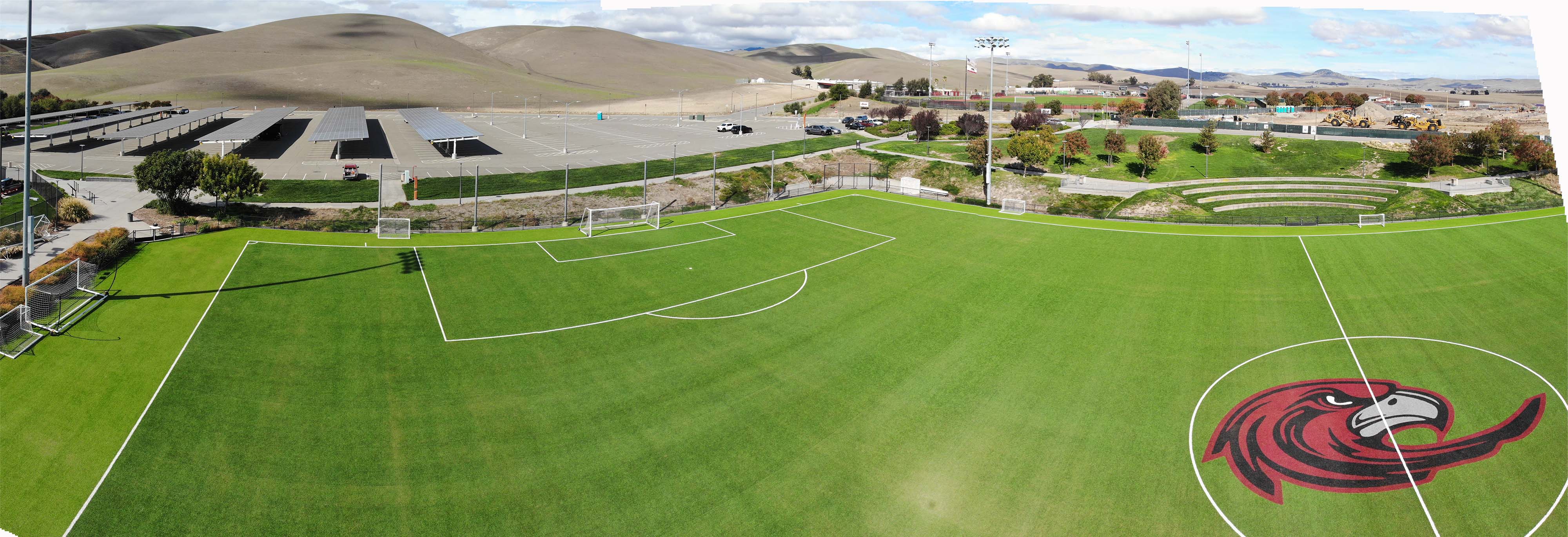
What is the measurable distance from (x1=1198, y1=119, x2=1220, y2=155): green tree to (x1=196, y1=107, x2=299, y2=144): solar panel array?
82.0 m

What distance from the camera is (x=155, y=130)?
225 feet

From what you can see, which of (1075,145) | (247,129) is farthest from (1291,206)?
(247,129)

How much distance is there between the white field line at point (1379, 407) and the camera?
51.3 feet

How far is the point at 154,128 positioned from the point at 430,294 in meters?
64.5

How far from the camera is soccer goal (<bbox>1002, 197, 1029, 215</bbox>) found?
143 ft

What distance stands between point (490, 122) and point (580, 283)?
85904 millimetres

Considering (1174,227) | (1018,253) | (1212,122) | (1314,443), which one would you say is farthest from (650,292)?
(1212,122)

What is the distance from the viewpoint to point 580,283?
29312 mm

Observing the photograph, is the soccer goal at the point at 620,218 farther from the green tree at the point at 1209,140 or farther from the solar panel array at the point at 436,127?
the green tree at the point at 1209,140

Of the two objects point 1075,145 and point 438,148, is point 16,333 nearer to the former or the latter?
point 438,148

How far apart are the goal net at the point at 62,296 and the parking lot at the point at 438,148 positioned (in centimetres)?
3069

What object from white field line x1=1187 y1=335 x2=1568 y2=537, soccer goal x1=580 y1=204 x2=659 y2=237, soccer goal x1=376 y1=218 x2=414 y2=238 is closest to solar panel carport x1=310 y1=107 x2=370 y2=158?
soccer goal x1=376 y1=218 x2=414 y2=238

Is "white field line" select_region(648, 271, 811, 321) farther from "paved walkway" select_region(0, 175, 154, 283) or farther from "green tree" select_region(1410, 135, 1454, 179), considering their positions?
"green tree" select_region(1410, 135, 1454, 179)

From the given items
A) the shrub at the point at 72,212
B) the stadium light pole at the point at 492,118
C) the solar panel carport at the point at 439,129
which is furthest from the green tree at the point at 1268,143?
the stadium light pole at the point at 492,118
